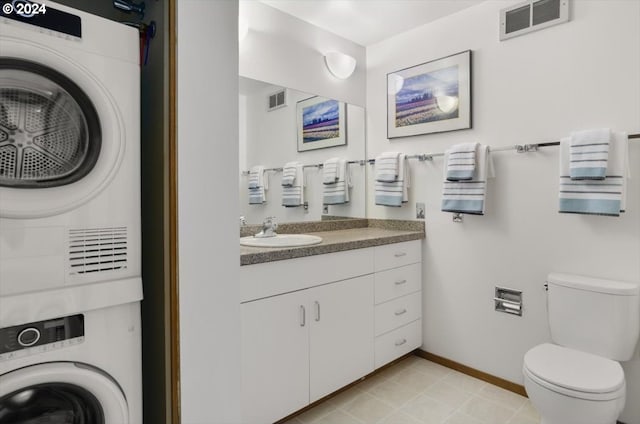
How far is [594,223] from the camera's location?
6.27ft

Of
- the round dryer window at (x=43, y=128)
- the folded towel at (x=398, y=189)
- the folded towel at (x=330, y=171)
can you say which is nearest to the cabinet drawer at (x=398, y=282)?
the folded towel at (x=398, y=189)

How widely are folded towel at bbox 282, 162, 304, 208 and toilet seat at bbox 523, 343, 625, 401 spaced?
1636mm

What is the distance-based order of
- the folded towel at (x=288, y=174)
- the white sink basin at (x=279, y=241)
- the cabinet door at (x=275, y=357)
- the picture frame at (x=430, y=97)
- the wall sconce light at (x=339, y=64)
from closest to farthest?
1. the cabinet door at (x=275, y=357)
2. the white sink basin at (x=279, y=241)
3. the picture frame at (x=430, y=97)
4. the folded towel at (x=288, y=174)
5. the wall sconce light at (x=339, y=64)

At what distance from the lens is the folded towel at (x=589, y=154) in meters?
1.73

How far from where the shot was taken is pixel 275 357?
1738 millimetres

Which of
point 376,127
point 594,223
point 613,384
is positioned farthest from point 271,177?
point 613,384

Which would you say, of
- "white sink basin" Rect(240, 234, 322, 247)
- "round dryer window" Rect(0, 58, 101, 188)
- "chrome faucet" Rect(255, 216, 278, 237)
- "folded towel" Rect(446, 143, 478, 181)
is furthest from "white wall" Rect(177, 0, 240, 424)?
"folded towel" Rect(446, 143, 478, 181)

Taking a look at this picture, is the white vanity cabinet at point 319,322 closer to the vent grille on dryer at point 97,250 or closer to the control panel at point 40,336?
the vent grille on dryer at point 97,250

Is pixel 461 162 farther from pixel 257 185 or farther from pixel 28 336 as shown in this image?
pixel 28 336

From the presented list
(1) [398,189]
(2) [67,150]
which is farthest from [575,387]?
(2) [67,150]

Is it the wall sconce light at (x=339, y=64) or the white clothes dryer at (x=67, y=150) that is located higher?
the wall sconce light at (x=339, y=64)

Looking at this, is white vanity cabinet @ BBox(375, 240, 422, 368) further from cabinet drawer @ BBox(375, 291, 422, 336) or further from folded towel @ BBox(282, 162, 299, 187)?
folded towel @ BBox(282, 162, 299, 187)

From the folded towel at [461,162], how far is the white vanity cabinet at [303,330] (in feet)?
2.33

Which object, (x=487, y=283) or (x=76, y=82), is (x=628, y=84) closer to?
(x=487, y=283)
